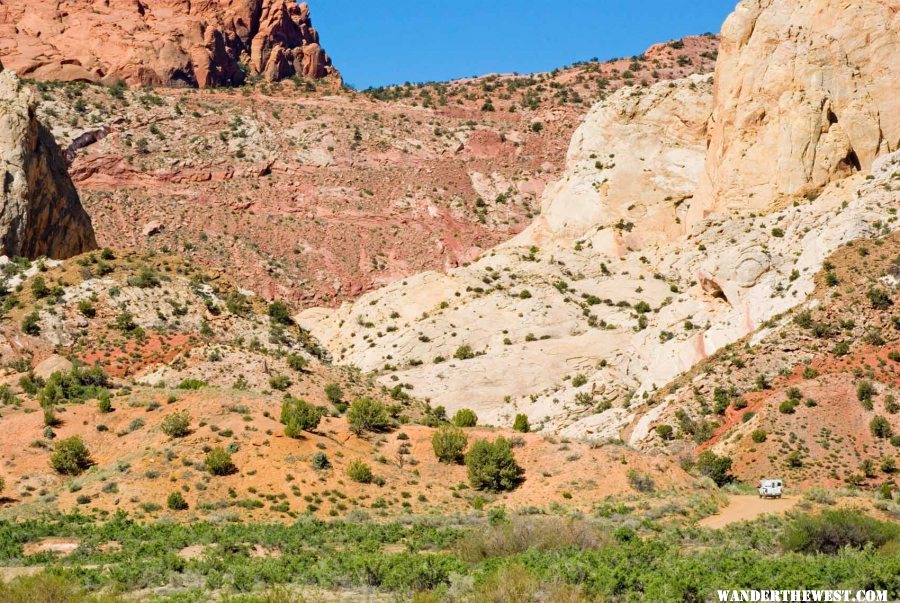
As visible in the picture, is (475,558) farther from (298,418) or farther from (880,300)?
(880,300)

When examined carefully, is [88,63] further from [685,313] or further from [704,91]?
[685,313]

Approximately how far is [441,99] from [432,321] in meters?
59.6

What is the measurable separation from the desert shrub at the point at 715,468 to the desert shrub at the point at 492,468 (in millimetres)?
7577

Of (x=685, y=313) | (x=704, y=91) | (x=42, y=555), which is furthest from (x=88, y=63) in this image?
(x=42, y=555)

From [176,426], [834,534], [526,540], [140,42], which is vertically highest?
[140,42]

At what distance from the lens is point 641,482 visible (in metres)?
37.2

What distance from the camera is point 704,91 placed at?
78.1 metres

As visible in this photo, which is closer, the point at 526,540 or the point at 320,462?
the point at 526,540

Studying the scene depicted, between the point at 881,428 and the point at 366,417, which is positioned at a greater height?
the point at 881,428

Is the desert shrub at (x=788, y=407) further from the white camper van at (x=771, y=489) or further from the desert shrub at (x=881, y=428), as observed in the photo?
the white camper van at (x=771, y=489)

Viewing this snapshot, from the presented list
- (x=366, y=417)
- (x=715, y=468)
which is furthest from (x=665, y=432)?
(x=366, y=417)

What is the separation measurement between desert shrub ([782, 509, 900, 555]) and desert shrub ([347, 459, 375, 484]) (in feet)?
49.5

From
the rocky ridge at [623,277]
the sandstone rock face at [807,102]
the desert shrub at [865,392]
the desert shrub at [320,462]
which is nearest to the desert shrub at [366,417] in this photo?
the desert shrub at [320,462]

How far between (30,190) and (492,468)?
99.3ft
